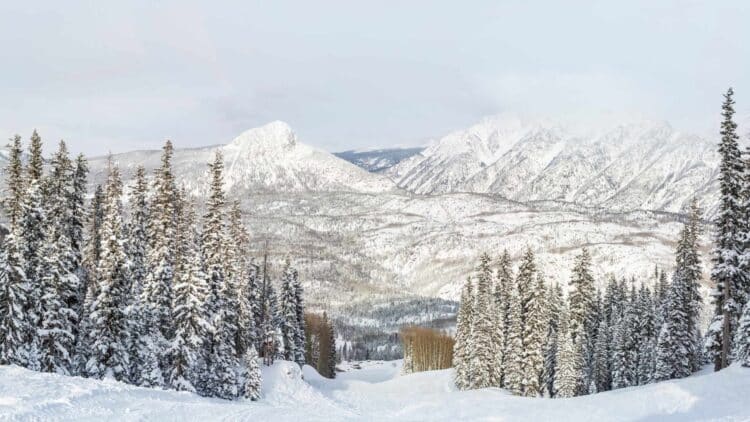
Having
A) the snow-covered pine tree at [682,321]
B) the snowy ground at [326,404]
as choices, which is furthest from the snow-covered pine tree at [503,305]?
the snow-covered pine tree at [682,321]

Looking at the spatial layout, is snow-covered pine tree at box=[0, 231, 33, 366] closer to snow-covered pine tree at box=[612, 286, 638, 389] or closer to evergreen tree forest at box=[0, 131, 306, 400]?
evergreen tree forest at box=[0, 131, 306, 400]

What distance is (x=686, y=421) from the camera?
30.2 metres

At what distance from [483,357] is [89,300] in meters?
45.7

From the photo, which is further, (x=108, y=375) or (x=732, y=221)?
(x=732, y=221)

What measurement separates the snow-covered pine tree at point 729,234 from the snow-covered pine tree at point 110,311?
41687 millimetres

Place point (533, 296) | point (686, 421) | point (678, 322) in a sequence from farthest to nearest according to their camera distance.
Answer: point (533, 296) < point (678, 322) < point (686, 421)

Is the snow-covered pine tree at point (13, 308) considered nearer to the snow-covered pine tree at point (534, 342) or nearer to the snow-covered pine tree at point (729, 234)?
the snow-covered pine tree at point (534, 342)

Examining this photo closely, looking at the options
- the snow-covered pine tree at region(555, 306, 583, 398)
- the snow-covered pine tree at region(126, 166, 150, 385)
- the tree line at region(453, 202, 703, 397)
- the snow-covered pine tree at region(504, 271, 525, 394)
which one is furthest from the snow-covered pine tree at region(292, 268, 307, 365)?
the snow-covered pine tree at region(555, 306, 583, 398)

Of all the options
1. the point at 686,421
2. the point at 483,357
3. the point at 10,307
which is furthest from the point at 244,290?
the point at 686,421

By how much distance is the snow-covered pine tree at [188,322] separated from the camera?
42.8 meters

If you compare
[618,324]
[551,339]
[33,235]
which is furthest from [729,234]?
[33,235]

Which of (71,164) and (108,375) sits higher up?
(71,164)

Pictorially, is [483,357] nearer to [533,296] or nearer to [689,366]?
[533,296]

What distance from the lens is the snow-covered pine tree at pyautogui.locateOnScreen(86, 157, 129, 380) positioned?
40344 millimetres
